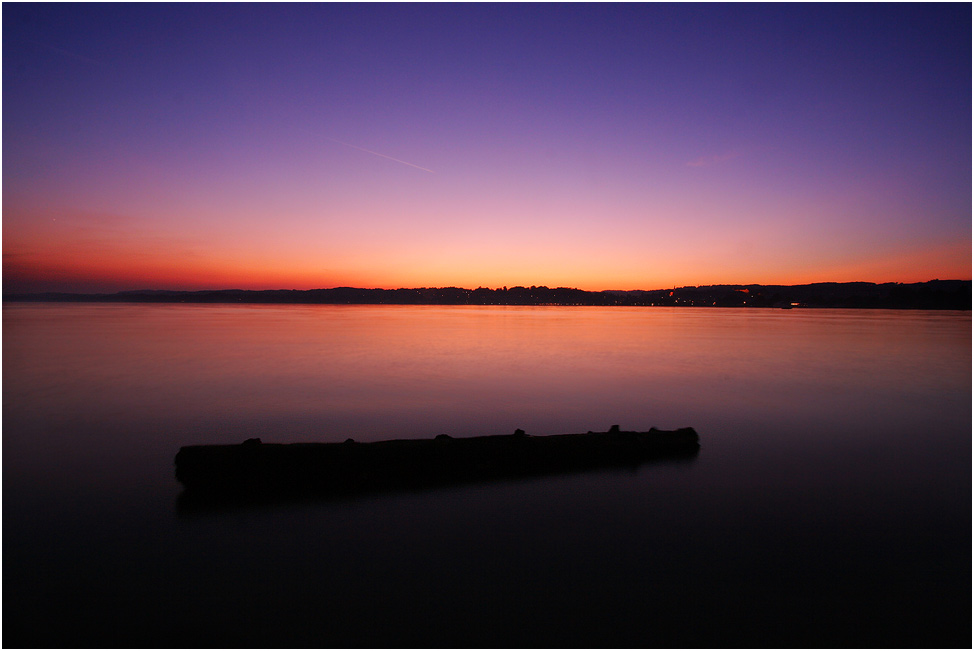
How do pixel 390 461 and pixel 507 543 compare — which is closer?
pixel 507 543

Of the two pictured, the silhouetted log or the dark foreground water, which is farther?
the silhouetted log

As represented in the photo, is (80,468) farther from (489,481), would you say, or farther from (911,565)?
(911,565)

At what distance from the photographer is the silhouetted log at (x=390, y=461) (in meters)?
5.56

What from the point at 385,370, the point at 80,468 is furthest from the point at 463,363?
the point at 80,468

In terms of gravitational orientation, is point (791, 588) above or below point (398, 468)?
below

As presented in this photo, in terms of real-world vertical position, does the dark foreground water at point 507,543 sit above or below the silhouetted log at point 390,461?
below

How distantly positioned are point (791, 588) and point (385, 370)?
47.7ft

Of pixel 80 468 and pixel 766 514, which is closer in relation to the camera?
pixel 766 514

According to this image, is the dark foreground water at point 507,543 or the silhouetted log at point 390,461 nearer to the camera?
the dark foreground water at point 507,543

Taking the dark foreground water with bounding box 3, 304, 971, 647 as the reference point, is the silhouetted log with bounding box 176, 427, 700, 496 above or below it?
above

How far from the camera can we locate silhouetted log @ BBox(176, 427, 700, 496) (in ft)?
18.2

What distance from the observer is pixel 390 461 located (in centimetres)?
596

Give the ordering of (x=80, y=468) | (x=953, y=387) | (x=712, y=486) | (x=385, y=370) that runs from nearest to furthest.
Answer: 1. (x=712, y=486)
2. (x=80, y=468)
3. (x=953, y=387)
4. (x=385, y=370)

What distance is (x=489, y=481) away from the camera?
6.20m
